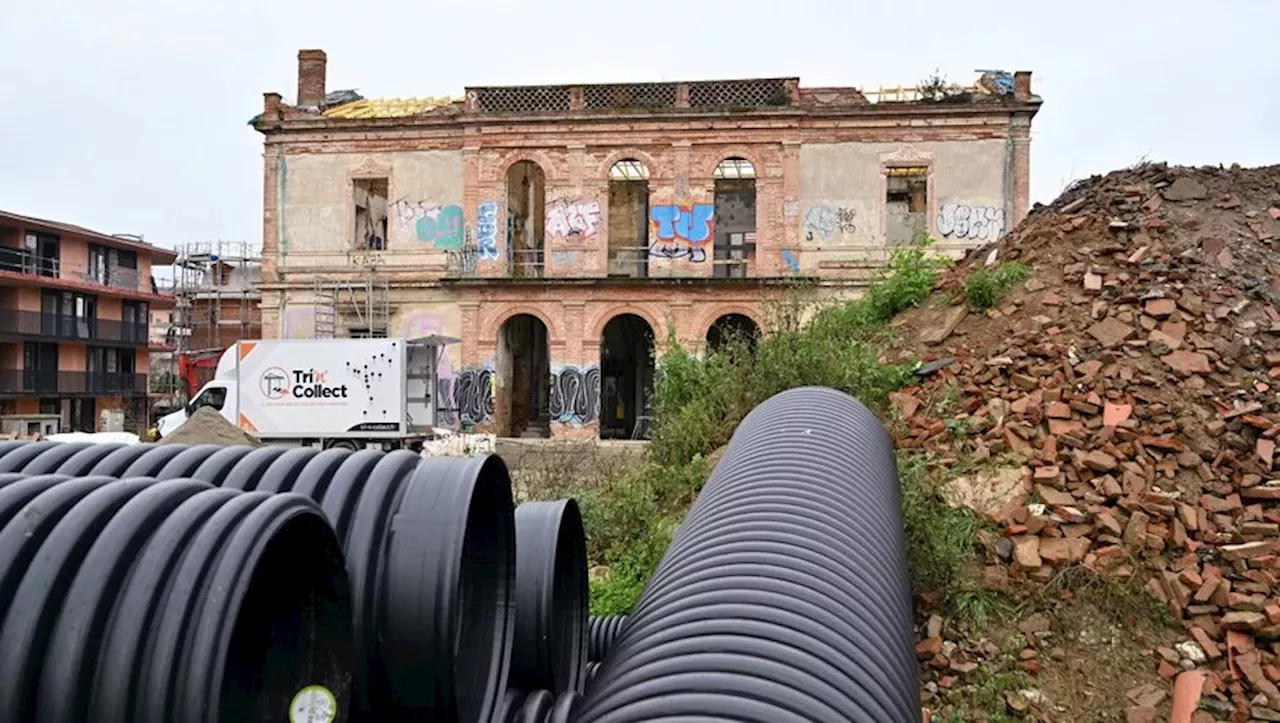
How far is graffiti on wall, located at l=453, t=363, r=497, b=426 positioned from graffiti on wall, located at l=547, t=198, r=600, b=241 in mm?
4207

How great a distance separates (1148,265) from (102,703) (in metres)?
9.84

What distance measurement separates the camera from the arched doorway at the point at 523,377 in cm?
2314

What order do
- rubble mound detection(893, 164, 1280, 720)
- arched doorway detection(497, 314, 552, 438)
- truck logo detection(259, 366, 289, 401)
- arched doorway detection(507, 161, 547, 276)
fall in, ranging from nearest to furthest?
rubble mound detection(893, 164, 1280, 720), truck logo detection(259, 366, 289, 401), arched doorway detection(497, 314, 552, 438), arched doorway detection(507, 161, 547, 276)

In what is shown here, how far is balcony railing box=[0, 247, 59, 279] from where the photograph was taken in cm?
3406

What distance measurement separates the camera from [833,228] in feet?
71.7

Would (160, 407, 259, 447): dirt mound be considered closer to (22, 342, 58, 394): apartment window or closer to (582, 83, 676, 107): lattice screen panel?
(582, 83, 676, 107): lattice screen panel

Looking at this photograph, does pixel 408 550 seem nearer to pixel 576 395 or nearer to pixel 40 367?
pixel 576 395

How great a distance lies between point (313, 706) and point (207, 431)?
13.9 metres

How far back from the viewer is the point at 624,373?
28016 millimetres

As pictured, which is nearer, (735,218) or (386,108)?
(386,108)

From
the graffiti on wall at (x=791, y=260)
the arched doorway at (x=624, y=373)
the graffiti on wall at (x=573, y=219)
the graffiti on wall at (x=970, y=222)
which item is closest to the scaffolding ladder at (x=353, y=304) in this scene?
the graffiti on wall at (x=573, y=219)

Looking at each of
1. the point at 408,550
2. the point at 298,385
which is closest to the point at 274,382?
the point at 298,385

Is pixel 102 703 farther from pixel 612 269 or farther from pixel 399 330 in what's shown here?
pixel 612 269

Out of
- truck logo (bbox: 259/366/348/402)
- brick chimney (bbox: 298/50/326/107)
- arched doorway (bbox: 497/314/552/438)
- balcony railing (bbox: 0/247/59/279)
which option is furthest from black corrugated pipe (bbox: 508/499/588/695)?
balcony railing (bbox: 0/247/59/279)
